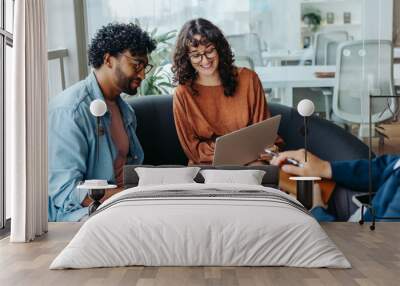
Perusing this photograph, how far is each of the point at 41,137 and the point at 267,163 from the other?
2.45 meters

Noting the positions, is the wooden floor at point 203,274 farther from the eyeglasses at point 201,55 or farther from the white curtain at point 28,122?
the eyeglasses at point 201,55

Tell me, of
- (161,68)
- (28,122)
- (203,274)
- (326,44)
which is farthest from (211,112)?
(203,274)

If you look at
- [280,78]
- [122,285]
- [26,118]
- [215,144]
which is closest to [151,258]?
[122,285]

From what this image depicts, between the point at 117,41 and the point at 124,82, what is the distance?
0.46 meters

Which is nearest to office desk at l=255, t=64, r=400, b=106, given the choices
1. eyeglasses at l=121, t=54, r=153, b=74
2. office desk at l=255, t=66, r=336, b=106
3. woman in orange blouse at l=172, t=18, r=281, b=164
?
office desk at l=255, t=66, r=336, b=106

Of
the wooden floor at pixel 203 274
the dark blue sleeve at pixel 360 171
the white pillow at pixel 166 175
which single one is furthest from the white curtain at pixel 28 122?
the dark blue sleeve at pixel 360 171

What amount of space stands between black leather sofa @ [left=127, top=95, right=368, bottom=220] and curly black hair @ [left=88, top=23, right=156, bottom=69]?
0.59 meters

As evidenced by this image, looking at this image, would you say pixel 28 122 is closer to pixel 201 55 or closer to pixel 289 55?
pixel 201 55

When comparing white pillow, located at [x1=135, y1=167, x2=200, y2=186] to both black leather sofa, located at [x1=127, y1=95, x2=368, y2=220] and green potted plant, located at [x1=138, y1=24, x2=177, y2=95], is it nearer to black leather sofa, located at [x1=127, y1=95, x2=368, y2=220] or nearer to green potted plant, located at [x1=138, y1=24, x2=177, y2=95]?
black leather sofa, located at [x1=127, y1=95, x2=368, y2=220]

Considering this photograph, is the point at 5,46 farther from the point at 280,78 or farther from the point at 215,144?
the point at 280,78

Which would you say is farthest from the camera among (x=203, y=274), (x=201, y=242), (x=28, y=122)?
(x=28, y=122)

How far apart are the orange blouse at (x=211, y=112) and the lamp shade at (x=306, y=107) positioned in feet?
1.23

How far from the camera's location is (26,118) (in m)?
6.30

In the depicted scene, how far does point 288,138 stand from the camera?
25.4 ft
